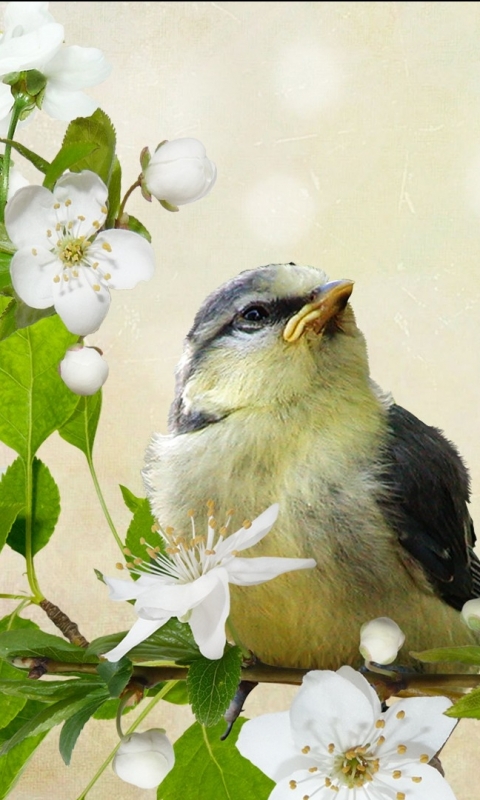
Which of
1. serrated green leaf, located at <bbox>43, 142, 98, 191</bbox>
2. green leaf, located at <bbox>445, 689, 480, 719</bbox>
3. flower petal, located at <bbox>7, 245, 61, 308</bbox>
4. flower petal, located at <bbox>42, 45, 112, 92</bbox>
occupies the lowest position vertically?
green leaf, located at <bbox>445, 689, 480, 719</bbox>

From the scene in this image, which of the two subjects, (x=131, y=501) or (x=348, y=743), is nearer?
(x=348, y=743)

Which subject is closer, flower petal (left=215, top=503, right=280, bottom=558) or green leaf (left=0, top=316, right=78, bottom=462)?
flower petal (left=215, top=503, right=280, bottom=558)

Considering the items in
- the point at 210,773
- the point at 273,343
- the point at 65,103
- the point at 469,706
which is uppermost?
the point at 65,103

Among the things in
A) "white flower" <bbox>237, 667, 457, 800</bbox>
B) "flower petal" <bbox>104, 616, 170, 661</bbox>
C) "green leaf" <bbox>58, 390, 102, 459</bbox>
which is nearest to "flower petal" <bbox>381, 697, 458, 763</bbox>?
"white flower" <bbox>237, 667, 457, 800</bbox>

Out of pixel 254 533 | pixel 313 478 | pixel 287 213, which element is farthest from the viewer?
pixel 287 213

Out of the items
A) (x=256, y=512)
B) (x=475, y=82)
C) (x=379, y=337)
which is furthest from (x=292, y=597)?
(x=475, y=82)

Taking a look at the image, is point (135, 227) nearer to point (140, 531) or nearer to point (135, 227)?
point (135, 227)

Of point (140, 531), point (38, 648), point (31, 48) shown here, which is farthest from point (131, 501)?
point (31, 48)

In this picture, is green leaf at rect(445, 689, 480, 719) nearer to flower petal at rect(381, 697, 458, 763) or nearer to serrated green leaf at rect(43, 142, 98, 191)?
flower petal at rect(381, 697, 458, 763)
